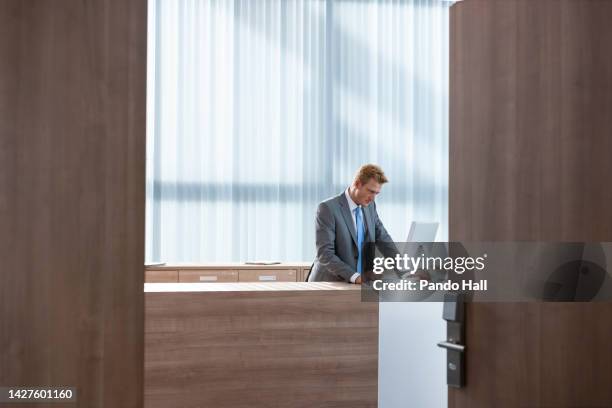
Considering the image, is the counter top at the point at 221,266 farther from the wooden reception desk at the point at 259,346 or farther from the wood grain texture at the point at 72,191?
the wood grain texture at the point at 72,191

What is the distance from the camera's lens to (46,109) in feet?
9.23

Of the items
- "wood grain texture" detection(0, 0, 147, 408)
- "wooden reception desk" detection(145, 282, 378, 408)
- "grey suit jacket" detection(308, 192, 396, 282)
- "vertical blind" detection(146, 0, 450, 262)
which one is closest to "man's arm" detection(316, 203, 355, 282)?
"grey suit jacket" detection(308, 192, 396, 282)

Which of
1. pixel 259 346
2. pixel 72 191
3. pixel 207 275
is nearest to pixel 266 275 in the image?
pixel 207 275

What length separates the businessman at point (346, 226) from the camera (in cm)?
441

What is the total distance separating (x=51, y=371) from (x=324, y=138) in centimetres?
468

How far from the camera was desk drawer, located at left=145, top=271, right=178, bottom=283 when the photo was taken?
6.29m

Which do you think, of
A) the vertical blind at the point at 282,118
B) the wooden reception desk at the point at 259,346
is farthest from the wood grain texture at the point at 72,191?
the vertical blind at the point at 282,118

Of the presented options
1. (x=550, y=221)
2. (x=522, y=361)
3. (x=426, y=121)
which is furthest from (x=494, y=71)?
(x=426, y=121)

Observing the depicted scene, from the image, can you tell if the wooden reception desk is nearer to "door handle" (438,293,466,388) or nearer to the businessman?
the businessman

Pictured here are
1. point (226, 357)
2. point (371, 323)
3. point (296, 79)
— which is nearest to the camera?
point (226, 357)

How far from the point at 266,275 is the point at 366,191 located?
225 centimetres

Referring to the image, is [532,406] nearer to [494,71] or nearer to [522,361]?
[522,361]

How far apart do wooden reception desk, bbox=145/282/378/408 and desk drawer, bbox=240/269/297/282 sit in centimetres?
266

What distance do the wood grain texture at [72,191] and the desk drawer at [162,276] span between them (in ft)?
11.1
